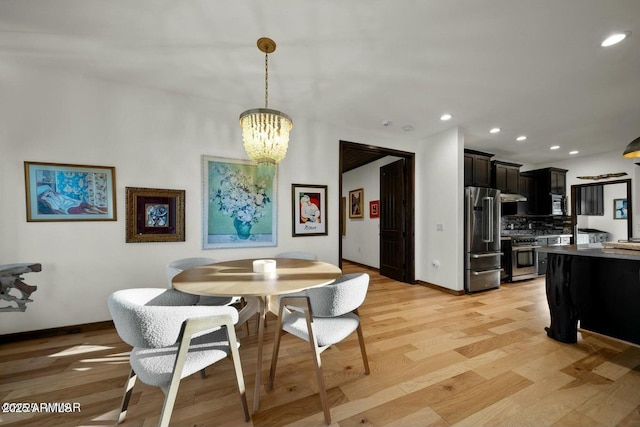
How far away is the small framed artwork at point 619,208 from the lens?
637 cm

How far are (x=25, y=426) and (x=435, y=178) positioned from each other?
4.97m

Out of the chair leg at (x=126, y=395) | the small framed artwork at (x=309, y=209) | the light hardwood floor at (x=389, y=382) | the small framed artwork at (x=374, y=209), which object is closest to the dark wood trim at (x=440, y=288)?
the light hardwood floor at (x=389, y=382)

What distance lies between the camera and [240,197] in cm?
316

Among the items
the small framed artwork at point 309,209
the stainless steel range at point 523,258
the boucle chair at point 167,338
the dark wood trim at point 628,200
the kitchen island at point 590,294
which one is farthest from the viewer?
the dark wood trim at point 628,200

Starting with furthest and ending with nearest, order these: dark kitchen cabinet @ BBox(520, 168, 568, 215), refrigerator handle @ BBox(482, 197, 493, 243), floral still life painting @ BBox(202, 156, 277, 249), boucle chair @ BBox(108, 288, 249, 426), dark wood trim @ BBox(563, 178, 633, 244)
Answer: dark kitchen cabinet @ BBox(520, 168, 568, 215)
dark wood trim @ BBox(563, 178, 633, 244)
refrigerator handle @ BBox(482, 197, 493, 243)
floral still life painting @ BBox(202, 156, 277, 249)
boucle chair @ BBox(108, 288, 249, 426)

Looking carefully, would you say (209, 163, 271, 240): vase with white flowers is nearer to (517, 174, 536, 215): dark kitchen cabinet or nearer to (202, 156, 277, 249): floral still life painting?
(202, 156, 277, 249): floral still life painting

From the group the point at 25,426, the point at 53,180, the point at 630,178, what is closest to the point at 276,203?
the point at 53,180

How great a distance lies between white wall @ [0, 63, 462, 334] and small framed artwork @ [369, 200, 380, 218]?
9.08 ft

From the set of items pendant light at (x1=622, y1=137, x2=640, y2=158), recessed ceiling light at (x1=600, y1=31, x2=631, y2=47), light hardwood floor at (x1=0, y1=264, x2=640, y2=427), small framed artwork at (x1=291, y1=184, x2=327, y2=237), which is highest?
recessed ceiling light at (x1=600, y1=31, x2=631, y2=47)

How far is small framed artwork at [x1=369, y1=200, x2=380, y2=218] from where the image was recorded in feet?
18.6

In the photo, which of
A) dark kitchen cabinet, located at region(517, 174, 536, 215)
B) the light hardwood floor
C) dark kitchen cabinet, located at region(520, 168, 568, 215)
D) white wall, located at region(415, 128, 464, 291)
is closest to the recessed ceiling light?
white wall, located at region(415, 128, 464, 291)

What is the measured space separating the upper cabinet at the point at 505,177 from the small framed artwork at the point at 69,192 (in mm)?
6218

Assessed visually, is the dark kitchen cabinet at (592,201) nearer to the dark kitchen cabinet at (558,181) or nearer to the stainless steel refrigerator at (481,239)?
the dark kitchen cabinet at (558,181)

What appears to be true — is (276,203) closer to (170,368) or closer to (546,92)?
(170,368)
